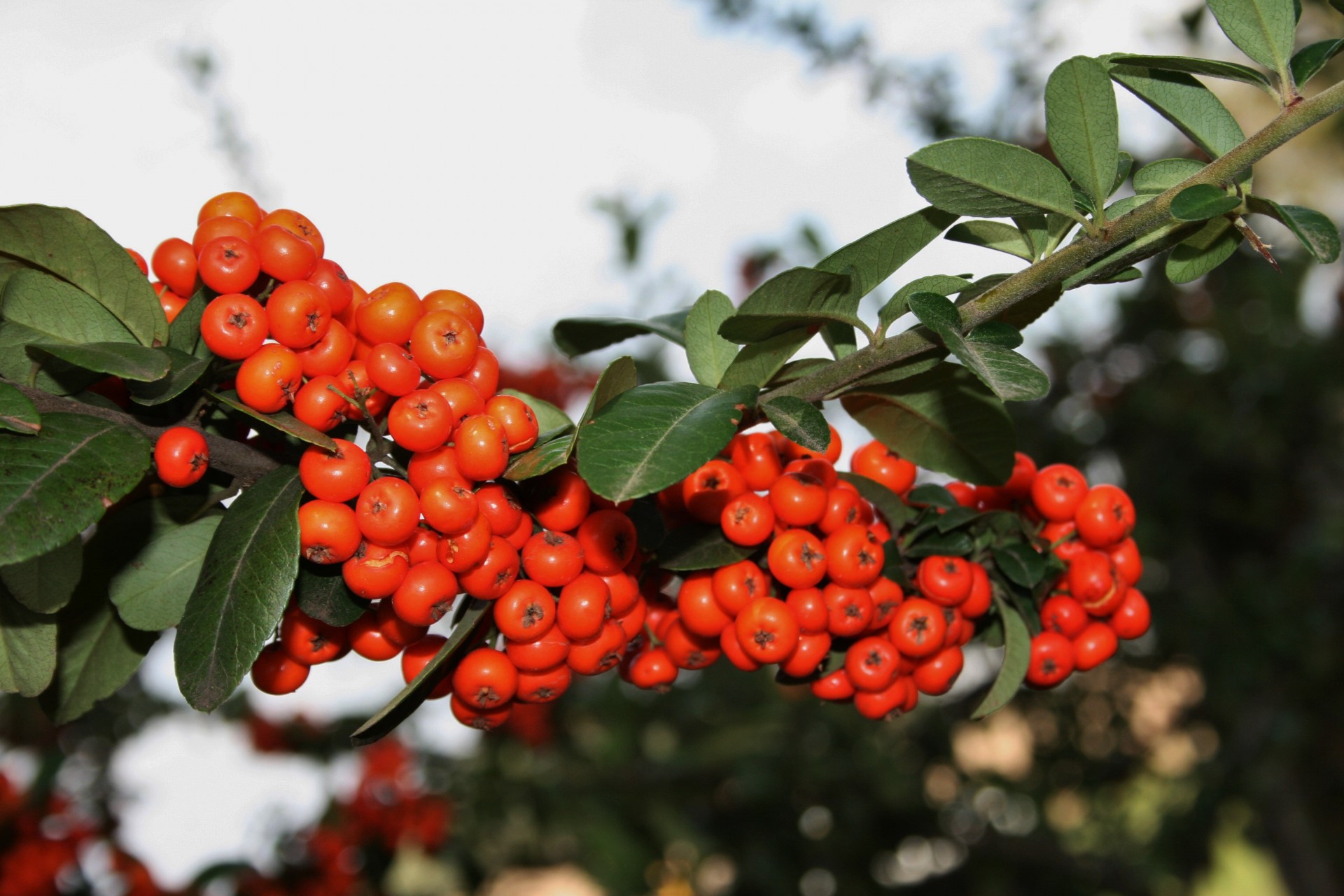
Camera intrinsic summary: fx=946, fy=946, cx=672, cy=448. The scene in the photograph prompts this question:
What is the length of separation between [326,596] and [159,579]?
0.27 metres

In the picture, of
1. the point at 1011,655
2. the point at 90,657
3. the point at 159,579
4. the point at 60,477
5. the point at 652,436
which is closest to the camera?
the point at 60,477

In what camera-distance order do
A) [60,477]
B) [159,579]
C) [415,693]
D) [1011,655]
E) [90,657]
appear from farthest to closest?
1. [1011,655]
2. [90,657]
3. [159,579]
4. [415,693]
5. [60,477]

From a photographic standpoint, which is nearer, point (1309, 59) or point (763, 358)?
point (1309, 59)

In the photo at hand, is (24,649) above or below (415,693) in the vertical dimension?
above

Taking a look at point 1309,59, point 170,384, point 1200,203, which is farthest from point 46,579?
point 1309,59

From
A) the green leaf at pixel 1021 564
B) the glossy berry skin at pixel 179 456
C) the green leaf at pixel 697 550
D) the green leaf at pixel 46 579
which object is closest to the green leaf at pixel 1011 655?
the green leaf at pixel 1021 564

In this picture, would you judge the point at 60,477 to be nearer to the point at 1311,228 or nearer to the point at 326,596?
the point at 326,596

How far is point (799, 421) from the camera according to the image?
1188mm

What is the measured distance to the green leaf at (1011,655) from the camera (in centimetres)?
158

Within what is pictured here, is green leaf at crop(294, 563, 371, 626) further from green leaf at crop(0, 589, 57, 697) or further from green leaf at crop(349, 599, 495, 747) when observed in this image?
green leaf at crop(0, 589, 57, 697)

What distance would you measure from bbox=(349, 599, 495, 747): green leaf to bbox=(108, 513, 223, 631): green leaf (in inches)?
13.4

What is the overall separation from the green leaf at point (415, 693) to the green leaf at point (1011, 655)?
2.83 feet

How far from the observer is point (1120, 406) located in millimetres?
5633

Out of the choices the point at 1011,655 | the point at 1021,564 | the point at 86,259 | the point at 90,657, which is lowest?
the point at 1011,655
